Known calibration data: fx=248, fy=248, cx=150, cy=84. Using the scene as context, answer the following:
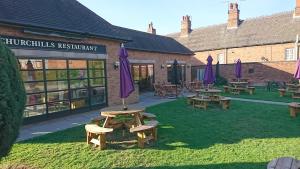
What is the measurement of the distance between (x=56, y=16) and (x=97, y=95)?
13.9 feet

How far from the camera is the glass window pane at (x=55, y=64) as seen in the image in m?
10.3

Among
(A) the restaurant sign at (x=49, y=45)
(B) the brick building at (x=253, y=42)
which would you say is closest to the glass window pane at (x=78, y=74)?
(A) the restaurant sign at (x=49, y=45)

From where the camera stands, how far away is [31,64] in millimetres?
9617

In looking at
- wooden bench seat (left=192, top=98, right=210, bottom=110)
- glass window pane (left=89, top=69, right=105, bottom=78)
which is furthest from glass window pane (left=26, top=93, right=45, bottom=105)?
wooden bench seat (left=192, top=98, right=210, bottom=110)

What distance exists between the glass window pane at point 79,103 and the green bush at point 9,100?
7.04 meters

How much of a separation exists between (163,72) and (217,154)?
52.7 ft

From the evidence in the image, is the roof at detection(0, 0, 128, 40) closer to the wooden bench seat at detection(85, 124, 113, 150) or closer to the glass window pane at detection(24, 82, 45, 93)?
the glass window pane at detection(24, 82, 45, 93)

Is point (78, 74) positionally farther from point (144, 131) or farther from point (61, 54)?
point (144, 131)

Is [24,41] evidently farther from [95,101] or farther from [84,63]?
[95,101]

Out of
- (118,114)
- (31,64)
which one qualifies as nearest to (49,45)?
(31,64)

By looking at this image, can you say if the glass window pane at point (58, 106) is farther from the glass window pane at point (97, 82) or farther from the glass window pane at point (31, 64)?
the glass window pane at point (97, 82)

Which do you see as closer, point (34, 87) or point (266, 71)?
point (34, 87)

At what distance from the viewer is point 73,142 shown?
23.3ft

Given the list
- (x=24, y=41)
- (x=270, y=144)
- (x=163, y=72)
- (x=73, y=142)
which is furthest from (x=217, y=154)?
(x=163, y=72)
